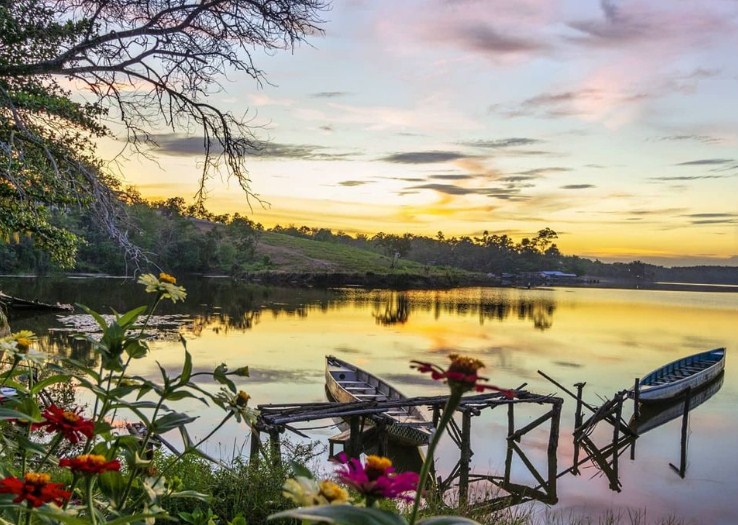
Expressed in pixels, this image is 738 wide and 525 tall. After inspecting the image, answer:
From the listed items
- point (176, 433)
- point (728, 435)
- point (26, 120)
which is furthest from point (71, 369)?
point (728, 435)

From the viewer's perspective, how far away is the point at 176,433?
15734mm

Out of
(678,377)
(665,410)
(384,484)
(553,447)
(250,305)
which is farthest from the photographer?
(250,305)

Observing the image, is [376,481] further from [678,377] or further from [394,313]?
[394,313]

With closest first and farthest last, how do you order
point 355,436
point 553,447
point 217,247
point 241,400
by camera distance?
point 241,400 < point 355,436 < point 553,447 < point 217,247

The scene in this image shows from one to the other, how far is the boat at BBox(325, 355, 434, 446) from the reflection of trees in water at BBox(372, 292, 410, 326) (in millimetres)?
26663

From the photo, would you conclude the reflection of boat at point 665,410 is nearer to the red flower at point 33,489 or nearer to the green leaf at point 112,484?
the green leaf at point 112,484

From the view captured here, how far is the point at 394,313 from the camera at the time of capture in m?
58.0

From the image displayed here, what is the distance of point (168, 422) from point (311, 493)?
1.05 meters

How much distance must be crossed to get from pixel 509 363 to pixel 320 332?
1280 centimetres

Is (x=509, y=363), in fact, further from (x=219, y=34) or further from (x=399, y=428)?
(x=219, y=34)

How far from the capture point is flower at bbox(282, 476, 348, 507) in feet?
4.05

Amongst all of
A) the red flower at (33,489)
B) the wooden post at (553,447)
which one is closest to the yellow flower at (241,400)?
the red flower at (33,489)

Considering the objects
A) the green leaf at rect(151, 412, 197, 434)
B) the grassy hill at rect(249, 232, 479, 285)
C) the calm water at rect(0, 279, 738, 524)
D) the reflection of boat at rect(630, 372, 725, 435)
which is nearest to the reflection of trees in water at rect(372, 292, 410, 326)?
the calm water at rect(0, 279, 738, 524)

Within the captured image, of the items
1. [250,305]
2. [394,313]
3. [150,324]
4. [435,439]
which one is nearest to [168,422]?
[435,439]
